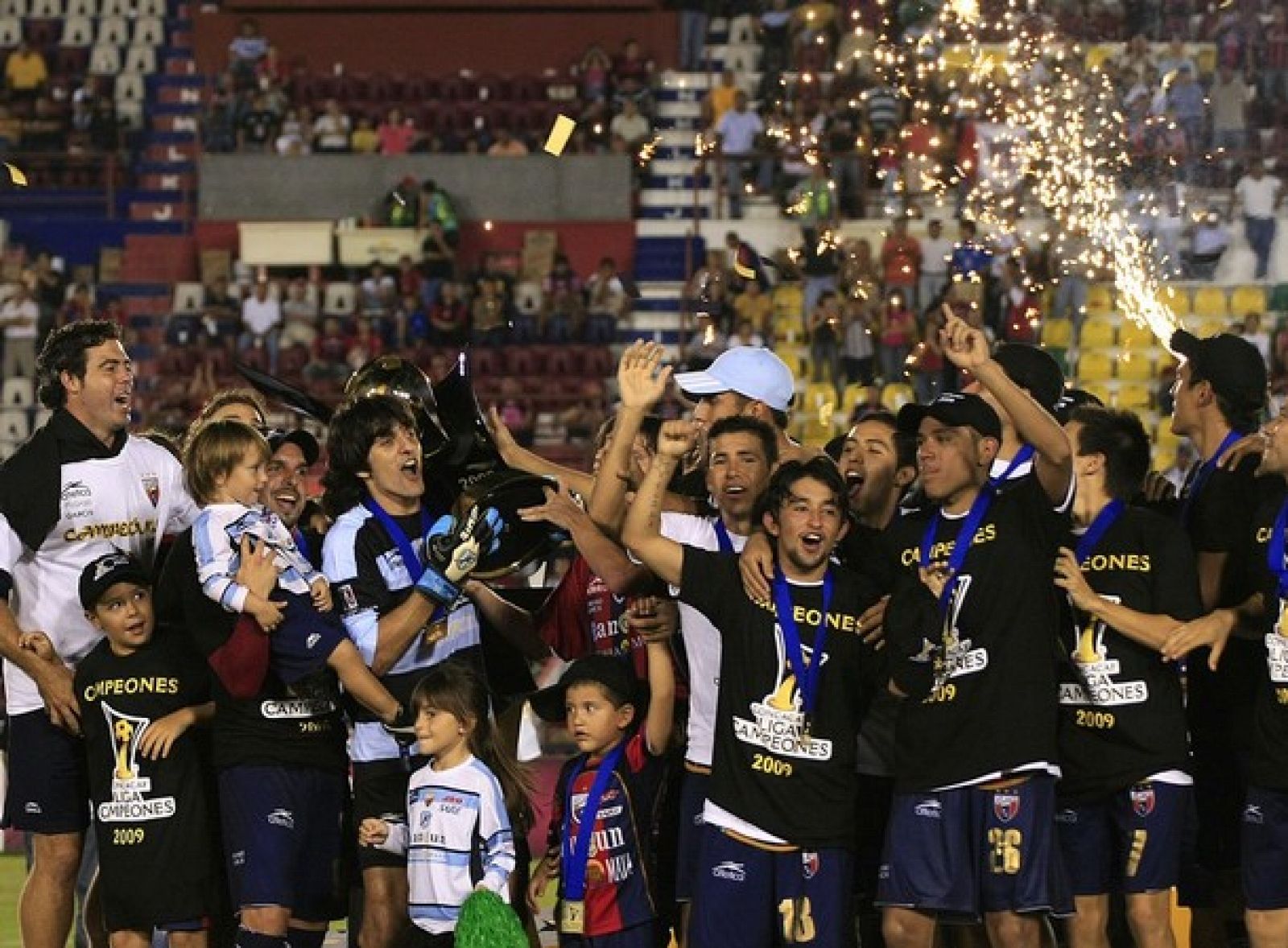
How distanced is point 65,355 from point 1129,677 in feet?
12.0

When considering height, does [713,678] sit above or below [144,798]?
above

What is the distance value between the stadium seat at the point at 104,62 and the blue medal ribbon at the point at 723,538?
68.9 feet

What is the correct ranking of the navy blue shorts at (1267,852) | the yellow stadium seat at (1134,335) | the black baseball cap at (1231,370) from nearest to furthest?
the navy blue shorts at (1267,852) → the black baseball cap at (1231,370) → the yellow stadium seat at (1134,335)

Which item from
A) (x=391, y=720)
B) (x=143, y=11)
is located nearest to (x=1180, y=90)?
(x=143, y=11)

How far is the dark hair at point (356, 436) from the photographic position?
7.30 m

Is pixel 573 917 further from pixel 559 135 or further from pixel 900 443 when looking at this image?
pixel 559 135

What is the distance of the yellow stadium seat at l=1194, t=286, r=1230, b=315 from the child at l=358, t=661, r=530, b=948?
1476 centimetres

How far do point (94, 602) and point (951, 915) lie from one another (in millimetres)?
2856

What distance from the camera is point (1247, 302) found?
2081cm

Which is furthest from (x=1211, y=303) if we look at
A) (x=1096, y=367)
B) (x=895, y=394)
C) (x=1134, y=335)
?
(x=895, y=394)

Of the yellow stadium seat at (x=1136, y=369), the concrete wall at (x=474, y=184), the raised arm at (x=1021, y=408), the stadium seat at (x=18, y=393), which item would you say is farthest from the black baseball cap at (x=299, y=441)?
the concrete wall at (x=474, y=184)

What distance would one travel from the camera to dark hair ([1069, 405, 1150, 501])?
23.5ft

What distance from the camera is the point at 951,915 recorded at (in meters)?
6.75

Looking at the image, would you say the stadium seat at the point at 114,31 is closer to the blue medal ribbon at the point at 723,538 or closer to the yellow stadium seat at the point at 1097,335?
the yellow stadium seat at the point at 1097,335
